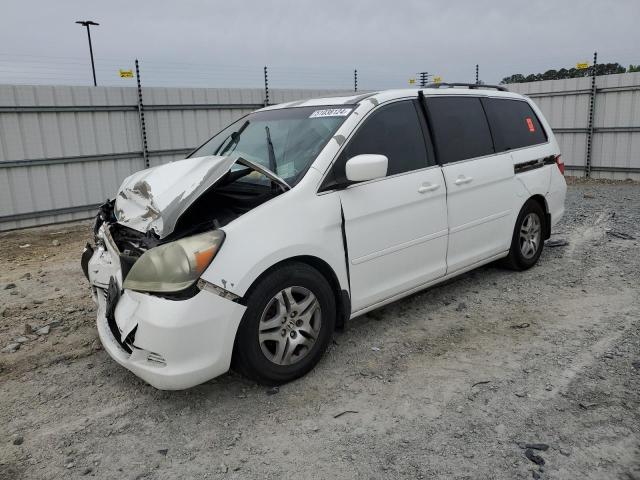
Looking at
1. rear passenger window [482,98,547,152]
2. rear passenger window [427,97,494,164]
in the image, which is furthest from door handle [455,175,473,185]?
rear passenger window [482,98,547,152]

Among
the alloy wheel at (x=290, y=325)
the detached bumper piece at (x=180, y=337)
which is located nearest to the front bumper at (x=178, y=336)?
the detached bumper piece at (x=180, y=337)

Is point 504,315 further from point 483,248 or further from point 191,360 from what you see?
point 191,360

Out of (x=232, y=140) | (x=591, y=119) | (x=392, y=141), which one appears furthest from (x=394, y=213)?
(x=591, y=119)

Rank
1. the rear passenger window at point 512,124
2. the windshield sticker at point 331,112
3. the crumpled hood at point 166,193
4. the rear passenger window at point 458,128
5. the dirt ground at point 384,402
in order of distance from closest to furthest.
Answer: the dirt ground at point 384,402 → the crumpled hood at point 166,193 → the windshield sticker at point 331,112 → the rear passenger window at point 458,128 → the rear passenger window at point 512,124

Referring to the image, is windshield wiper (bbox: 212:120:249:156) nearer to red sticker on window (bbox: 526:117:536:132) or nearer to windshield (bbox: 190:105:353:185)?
windshield (bbox: 190:105:353:185)

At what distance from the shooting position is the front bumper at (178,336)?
2.72m

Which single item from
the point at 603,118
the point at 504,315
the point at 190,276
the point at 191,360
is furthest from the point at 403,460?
the point at 603,118

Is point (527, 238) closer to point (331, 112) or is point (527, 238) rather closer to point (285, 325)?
point (331, 112)

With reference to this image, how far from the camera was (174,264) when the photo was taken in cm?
276

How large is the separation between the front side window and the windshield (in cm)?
17

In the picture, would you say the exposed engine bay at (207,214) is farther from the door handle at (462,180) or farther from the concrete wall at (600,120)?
the concrete wall at (600,120)

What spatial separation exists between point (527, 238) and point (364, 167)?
268cm

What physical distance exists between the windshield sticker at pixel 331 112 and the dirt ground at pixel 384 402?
65.3 inches

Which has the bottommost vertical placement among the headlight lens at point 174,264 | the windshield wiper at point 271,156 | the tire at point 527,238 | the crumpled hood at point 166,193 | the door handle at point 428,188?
the tire at point 527,238
